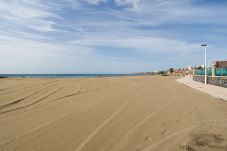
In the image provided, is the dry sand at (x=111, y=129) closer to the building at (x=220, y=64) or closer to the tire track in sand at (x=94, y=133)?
the tire track in sand at (x=94, y=133)

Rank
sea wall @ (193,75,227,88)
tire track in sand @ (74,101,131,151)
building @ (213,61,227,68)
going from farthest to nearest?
building @ (213,61,227,68) < sea wall @ (193,75,227,88) < tire track in sand @ (74,101,131,151)

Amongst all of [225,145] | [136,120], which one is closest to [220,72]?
[136,120]

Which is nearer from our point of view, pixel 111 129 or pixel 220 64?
pixel 111 129

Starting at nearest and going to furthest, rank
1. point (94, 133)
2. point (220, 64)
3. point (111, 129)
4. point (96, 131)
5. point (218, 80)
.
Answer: point (94, 133) → point (96, 131) → point (111, 129) → point (218, 80) → point (220, 64)

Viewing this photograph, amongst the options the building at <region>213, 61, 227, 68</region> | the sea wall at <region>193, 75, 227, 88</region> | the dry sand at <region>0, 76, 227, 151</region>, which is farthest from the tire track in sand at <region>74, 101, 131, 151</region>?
the building at <region>213, 61, 227, 68</region>

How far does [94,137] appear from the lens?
597cm

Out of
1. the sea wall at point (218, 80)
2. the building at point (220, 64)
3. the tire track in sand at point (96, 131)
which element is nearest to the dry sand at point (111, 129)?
the tire track in sand at point (96, 131)

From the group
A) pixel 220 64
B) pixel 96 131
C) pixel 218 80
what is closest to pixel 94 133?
pixel 96 131

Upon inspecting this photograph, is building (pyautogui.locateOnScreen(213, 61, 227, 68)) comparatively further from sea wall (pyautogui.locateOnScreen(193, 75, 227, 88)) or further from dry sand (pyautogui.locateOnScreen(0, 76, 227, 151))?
dry sand (pyautogui.locateOnScreen(0, 76, 227, 151))

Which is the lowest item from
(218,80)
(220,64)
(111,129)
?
(111,129)

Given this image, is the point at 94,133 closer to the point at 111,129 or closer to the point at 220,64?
the point at 111,129

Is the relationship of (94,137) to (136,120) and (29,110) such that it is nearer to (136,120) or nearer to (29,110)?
(136,120)

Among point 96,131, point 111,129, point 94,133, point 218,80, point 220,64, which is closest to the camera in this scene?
point 94,133

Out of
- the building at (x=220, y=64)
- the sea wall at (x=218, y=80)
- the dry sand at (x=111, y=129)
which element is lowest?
the dry sand at (x=111, y=129)
